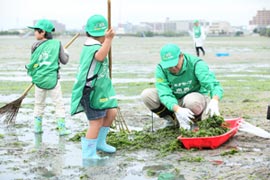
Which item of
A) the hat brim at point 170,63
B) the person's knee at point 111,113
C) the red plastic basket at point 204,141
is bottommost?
the red plastic basket at point 204,141

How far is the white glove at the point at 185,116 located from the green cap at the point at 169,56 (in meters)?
0.53

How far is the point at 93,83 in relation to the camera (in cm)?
645

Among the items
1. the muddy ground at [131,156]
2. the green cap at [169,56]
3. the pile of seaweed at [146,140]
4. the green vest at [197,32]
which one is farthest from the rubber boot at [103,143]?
the green vest at [197,32]

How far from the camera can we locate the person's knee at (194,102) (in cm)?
728

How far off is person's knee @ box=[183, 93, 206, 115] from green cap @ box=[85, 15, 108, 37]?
142 centimetres

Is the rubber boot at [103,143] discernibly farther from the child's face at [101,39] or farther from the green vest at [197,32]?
the green vest at [197,32]

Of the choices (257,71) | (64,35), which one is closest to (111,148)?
(257,71)

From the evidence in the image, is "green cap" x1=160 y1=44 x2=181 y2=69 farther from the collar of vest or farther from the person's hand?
the person's hand

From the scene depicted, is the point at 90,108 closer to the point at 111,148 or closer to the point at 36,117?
the point at 111,148

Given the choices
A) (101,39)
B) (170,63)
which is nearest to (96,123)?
(101,39)

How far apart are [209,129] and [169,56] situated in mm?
935

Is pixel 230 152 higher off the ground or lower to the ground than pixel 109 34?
lower

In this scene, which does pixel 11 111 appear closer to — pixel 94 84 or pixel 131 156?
pixel 94 84

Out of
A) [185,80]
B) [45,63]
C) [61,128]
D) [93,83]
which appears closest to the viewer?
[93,83]
